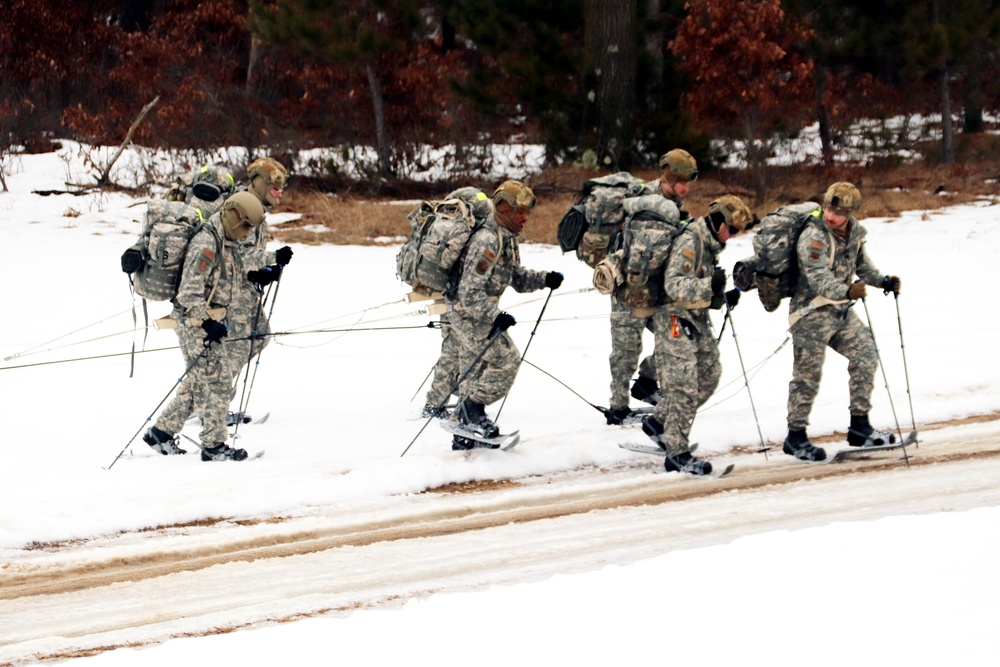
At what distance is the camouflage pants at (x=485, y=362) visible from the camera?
9.49 metres

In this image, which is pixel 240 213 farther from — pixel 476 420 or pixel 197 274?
pixel 476 420

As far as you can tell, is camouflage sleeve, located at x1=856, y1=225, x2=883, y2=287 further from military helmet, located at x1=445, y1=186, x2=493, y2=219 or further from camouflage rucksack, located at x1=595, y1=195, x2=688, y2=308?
military helmet, located at x1=445, y1=186, x2=493, y2=219

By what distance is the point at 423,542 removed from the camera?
785cm

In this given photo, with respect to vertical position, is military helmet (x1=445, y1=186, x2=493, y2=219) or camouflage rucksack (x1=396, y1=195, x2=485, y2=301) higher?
military helmet (x1=445, y1=186, x2=493, y2=219)

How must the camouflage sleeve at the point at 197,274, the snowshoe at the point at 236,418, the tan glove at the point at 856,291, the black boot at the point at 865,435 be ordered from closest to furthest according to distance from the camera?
the tan glove at the point at 856,291 → the camouflage sleeve at the point at 197,274 → the black boot at the point at 865,435 → the snowshoe at the point at 236,418

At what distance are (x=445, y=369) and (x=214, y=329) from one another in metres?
2.28

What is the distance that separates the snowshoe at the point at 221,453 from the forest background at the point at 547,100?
10372 mm

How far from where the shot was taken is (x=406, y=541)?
7.87 m

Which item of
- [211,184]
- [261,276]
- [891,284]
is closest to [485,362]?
[261,276]

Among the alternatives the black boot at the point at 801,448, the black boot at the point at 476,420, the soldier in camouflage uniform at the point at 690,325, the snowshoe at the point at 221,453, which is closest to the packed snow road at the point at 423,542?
the black boot at the point at 801,448

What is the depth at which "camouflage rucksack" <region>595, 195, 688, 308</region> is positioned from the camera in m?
8.86

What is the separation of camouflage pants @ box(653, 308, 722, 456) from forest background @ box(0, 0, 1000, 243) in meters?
11.0

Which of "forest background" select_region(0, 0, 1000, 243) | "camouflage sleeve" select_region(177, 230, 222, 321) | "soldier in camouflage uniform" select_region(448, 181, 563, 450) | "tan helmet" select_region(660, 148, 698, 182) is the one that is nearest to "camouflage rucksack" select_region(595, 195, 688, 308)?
"tan helmet" select_region(660, 148, 698, 182)

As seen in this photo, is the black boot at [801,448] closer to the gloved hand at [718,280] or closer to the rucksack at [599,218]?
the gloved hand at [718,280]
